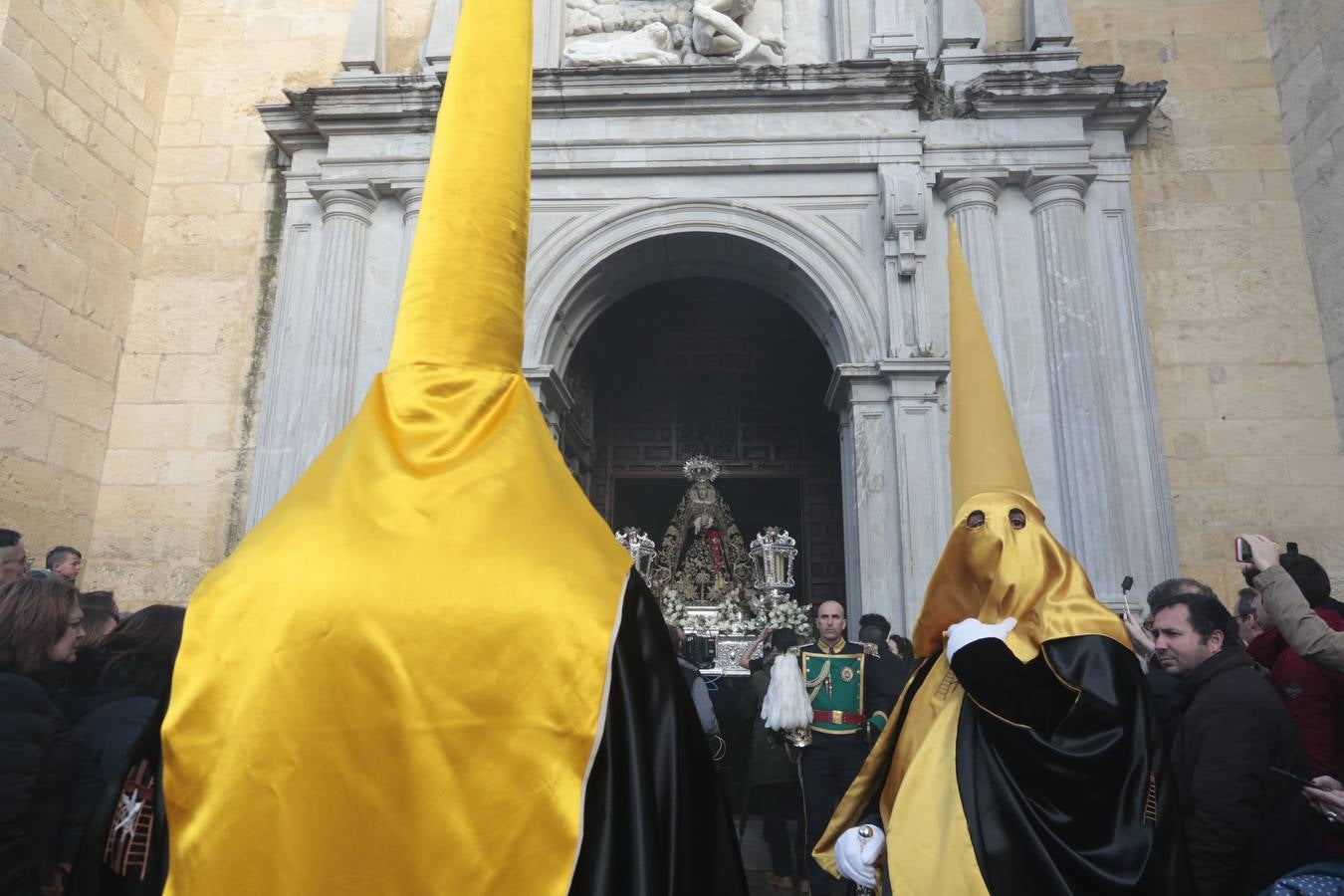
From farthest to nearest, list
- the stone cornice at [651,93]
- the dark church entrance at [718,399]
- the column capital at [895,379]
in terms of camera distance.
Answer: the dark church entrance at [718,399] → the stone cornice at [651,93] → the column capital at [895,379]

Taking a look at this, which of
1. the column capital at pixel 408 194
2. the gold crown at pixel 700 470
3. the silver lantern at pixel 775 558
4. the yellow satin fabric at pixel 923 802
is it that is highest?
the column capital at pixel 408 194

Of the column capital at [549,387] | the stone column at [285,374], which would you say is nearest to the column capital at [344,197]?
the stone column at [285,374]

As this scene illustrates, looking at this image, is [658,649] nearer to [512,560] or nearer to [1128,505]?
[512,560]

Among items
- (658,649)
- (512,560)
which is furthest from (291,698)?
(658,649)

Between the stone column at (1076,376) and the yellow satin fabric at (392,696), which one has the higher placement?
the stone column at (1076,376)

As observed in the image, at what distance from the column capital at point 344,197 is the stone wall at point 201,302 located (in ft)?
3.42

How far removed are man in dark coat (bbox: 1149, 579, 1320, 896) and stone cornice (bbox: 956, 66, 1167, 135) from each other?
6.40 metres

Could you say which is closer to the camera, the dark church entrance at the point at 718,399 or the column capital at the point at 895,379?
the column capital at the point at 895,379

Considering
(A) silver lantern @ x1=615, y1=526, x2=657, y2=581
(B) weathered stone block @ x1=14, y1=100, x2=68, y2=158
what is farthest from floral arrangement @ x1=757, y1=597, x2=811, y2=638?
(B) weathered stone block @ x1=14, y1=100, x2=68, y2=158

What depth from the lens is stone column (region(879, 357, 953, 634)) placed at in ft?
23.4

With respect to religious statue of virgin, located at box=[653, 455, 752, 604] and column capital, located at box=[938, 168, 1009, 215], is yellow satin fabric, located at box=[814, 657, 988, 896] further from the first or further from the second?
religious statue of virgin, located at box=[653, 455, 752, 604]

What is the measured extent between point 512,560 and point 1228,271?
8.92m

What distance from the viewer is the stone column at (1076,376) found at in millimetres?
7230

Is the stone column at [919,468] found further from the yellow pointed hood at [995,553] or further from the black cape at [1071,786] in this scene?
the black cape at [1071,786]
